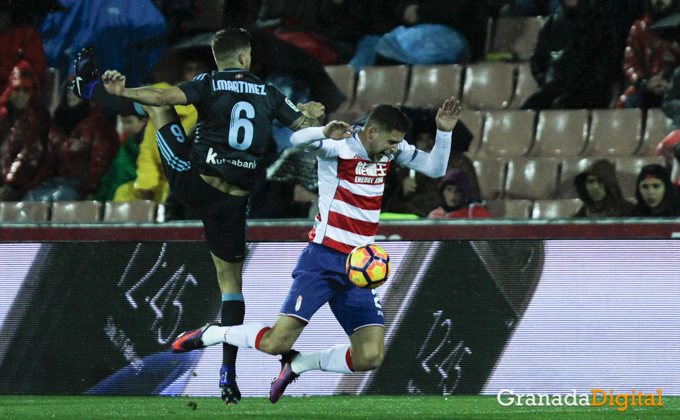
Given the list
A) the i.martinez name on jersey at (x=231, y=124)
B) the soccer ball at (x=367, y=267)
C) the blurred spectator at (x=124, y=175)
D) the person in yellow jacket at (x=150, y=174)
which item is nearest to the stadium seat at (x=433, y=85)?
the person in yellow jacket at (x=150, y=174)

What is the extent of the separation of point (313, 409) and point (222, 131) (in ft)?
5.92

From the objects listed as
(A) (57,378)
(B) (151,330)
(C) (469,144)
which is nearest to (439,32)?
(C) (469,144)

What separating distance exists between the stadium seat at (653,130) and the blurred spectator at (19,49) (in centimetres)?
570

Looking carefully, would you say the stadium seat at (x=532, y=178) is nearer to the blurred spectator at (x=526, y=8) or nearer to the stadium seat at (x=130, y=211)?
the blurred spectator at (x=526, y=8)

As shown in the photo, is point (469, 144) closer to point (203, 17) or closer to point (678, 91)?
point (678, 91)

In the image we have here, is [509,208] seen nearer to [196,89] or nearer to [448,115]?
[448,115]

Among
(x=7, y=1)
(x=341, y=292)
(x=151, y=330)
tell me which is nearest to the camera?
(x=341, y=292)

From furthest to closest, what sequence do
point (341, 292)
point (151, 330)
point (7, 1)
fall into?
point (7, 1), point (151, 330), point (341, 292)

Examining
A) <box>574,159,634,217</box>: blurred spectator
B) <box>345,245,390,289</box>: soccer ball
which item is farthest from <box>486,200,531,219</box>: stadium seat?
<box>345,245,390,289</box>: soccer ball

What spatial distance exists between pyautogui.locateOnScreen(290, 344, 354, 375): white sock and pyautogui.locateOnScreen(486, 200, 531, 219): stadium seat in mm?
2537

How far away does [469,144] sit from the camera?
8.13 metres

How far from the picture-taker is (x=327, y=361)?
5.17 meters

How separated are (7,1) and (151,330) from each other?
453 cm

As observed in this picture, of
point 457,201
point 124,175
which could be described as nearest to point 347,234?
point 457,201
